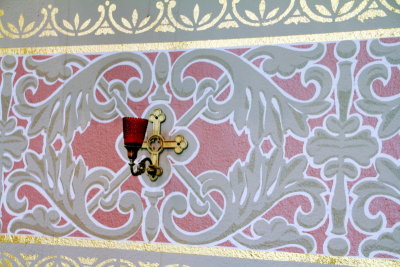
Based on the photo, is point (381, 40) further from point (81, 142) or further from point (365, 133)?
point (81, 142)

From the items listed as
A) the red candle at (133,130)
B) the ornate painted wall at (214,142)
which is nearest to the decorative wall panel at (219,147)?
the ornate painted wall at (214,142)

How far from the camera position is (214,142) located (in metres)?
1.60

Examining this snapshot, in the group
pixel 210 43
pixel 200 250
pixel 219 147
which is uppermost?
pixel 210 43

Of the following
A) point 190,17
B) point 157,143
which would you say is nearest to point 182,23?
point 190,17

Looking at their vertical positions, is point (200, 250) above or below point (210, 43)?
below

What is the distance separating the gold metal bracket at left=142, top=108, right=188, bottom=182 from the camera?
161cm

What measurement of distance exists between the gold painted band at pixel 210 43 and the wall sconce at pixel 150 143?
0.24 meters

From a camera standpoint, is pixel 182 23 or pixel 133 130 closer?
pixel 133 130

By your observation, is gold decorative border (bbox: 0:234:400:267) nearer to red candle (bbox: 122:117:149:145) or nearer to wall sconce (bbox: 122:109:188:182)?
wall sconce (bbox: 122:109:188:182)

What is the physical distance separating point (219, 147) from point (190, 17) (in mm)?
468

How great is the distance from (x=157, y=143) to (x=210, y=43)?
15.4 inches

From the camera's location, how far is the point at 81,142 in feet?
Result: 5.61

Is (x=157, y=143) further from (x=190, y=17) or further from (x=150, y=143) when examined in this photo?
(x=190, y=17)

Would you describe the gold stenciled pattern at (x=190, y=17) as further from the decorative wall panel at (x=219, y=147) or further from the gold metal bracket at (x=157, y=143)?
the gold metal bracket at (x=157, y=143)
